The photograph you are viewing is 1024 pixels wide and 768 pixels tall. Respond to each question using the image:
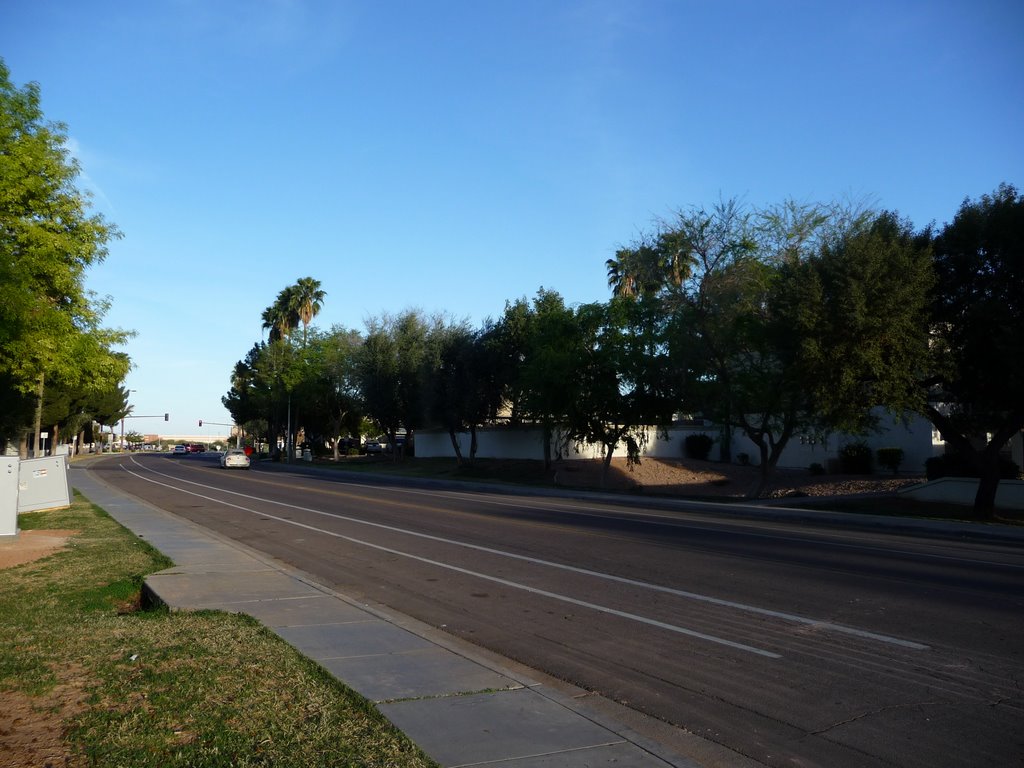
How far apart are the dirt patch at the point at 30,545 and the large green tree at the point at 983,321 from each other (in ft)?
68.3

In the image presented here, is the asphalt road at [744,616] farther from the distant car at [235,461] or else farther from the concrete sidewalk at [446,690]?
the distant car at [235,461]

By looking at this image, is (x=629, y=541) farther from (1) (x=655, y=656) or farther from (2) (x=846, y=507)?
(2) (x=846, y=507)

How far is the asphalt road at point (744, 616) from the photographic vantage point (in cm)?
586

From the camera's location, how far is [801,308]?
22.4 metres

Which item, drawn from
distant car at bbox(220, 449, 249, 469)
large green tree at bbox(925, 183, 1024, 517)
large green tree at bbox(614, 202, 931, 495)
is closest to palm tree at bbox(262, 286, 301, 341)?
distant car at bbox(220, 449, 249, 469)

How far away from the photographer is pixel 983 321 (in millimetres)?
21625

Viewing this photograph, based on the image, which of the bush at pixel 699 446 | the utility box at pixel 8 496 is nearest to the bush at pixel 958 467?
the bush at pixel 699 446

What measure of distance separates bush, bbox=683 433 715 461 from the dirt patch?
3870 centimetres

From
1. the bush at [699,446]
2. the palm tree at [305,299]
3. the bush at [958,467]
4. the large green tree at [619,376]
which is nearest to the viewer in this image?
the bush at [958,467]

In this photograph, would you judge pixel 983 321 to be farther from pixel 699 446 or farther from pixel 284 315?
pixel 284 315

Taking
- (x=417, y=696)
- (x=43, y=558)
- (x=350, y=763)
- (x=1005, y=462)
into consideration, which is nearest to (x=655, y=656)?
Answer: (x=417, y=696)

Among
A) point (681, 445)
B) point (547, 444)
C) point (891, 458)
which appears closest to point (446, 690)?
point (891, 458)

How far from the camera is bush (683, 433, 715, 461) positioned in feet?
166

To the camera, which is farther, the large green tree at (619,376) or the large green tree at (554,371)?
the large green tree at (554,371)
